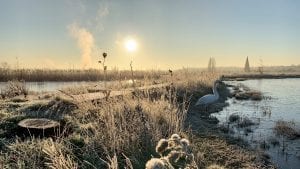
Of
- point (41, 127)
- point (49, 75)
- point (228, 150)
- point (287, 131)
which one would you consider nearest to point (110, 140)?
point (41, 127)

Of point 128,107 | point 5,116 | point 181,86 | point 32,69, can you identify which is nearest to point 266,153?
point 128,107

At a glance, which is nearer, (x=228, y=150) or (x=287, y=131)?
(x=228, y=150)

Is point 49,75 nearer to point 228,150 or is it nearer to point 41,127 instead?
point 41,127

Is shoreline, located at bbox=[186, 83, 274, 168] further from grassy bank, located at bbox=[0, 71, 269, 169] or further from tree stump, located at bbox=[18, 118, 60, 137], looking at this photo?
tree stump, located at bbox=[18, 118, 60, 137]

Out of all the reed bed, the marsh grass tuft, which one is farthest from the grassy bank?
the reed bed

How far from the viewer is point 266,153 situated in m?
8.80

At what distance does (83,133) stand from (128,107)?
3.94 ft

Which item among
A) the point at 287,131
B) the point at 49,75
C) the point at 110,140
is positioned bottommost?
the point at 287,131

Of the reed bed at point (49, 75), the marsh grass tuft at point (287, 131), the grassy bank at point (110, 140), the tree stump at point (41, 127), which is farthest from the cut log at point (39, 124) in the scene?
the reed bed at point (49, 75)

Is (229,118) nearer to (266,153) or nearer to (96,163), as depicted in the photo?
(266,153)

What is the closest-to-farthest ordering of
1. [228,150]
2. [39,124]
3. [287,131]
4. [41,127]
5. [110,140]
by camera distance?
1. [110,140]
2. [41,127]
3. [39,124]
4. [228,150]
5. [287,131]

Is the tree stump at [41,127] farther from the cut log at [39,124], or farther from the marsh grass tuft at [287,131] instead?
the marsh grass tuft at [287,131]

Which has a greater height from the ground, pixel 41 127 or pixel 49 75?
pixel 49 75

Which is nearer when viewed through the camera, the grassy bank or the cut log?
the grassy bank
